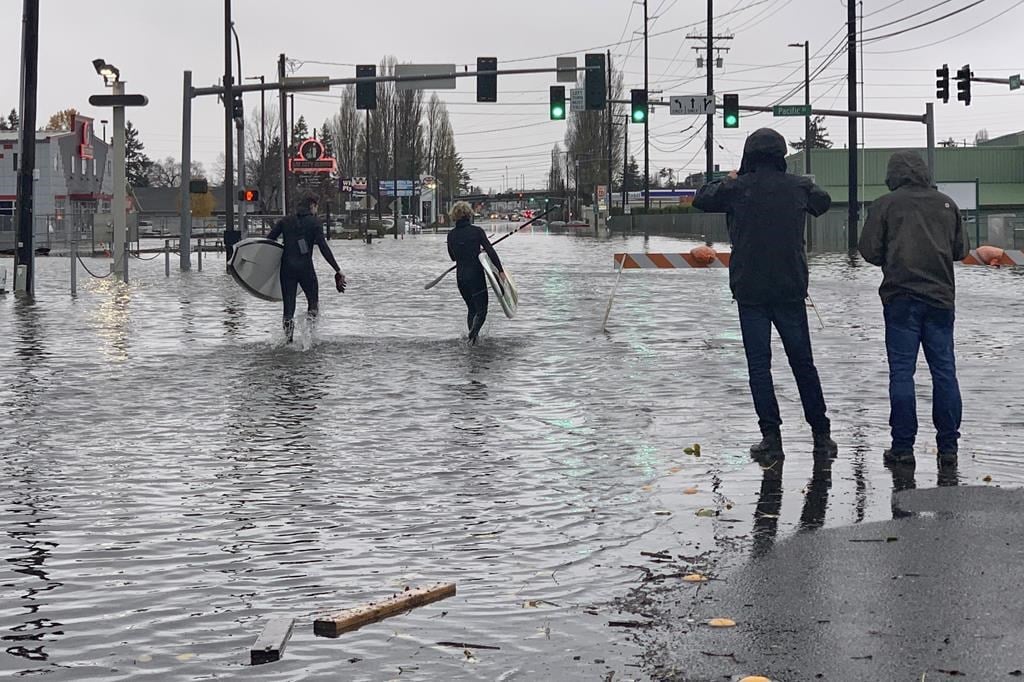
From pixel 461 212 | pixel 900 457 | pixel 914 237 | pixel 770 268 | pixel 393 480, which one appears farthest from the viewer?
pixel 461 212

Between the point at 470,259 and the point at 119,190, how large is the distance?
23.5m

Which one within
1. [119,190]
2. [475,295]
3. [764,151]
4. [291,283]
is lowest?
[475,295]

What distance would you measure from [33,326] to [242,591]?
16664 mm

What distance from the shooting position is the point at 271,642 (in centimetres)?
532

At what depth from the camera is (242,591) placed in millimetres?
6250

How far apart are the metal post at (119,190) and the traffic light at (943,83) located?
74.9 ft

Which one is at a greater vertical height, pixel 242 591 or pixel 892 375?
pixel 892 375

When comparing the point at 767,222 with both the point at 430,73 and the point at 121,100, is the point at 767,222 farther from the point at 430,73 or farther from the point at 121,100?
the point at 430,73

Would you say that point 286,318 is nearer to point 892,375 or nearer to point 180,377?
point 180,377

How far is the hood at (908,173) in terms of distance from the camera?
31.1ft

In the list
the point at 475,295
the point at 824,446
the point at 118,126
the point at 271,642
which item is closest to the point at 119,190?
the point at 118,126

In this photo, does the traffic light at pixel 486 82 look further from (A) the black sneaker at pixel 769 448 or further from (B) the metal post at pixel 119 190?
(A) the black sneaker at pixel 769 448

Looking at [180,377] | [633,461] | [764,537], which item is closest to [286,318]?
[180,377]

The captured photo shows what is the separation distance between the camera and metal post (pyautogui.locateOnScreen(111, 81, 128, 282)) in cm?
3888
